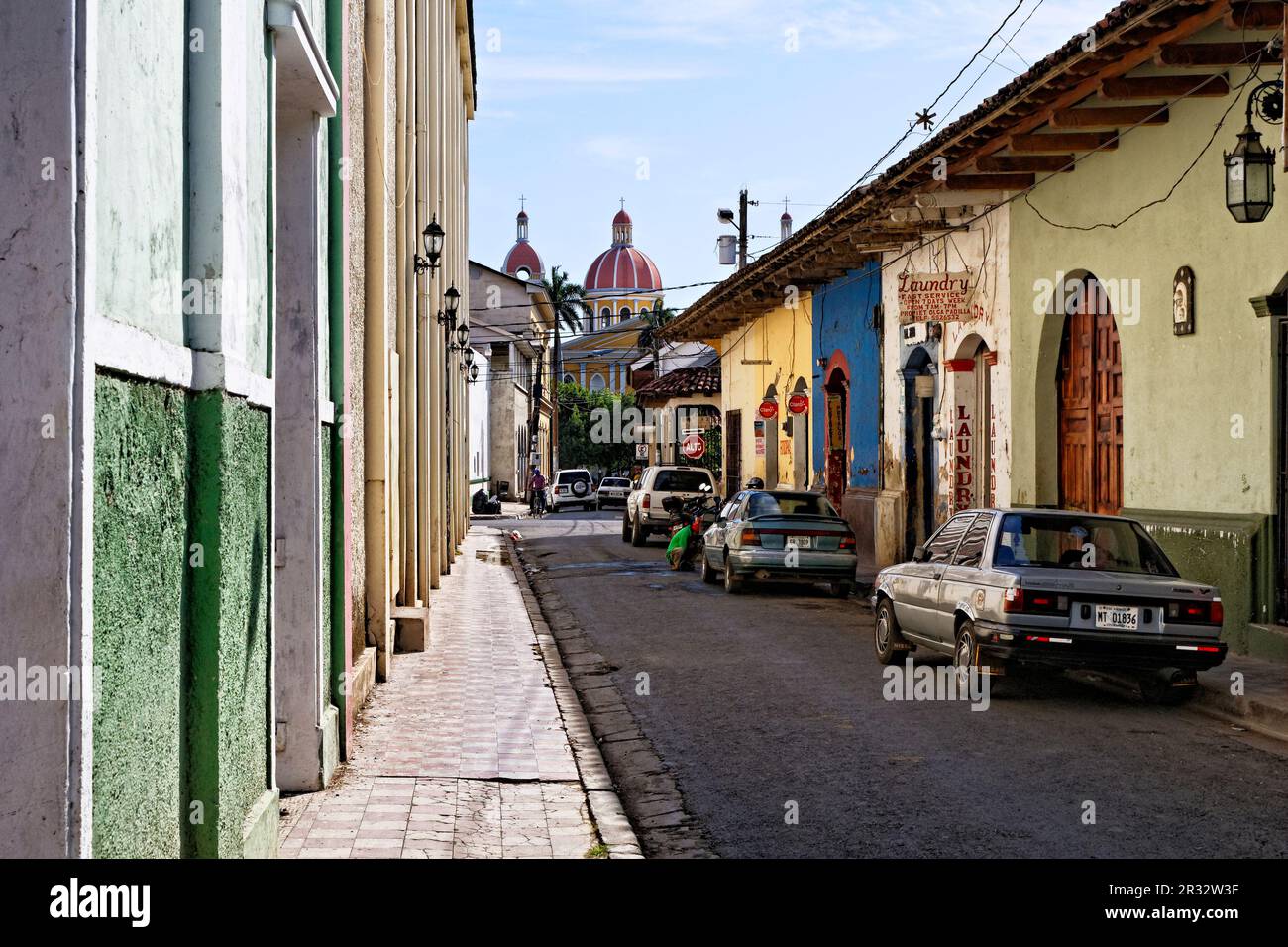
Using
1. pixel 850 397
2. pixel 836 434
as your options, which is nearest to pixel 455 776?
pixel 850 397

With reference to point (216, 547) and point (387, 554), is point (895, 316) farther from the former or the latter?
point (216, 547)

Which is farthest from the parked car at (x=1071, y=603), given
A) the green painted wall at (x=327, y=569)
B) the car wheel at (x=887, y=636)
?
the green painted wall at (x=327, y=569)

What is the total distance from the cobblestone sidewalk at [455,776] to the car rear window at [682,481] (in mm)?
16441

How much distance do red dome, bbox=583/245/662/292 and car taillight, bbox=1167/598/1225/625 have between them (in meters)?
122

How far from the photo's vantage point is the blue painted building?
24.7m

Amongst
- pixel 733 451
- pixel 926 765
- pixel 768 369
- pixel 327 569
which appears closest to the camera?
pixel 926 765

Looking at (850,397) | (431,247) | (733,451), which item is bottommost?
(733,451)

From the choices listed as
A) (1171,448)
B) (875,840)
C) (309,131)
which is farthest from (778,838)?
(1171,448)

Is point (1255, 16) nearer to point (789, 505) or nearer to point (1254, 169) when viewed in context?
point (1254, 169)

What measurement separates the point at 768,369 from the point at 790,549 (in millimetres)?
Result: 14914

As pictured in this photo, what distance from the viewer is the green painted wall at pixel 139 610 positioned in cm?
362

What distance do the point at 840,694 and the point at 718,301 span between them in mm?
20829

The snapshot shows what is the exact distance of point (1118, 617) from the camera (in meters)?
9.70

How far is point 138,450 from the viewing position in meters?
3.94
